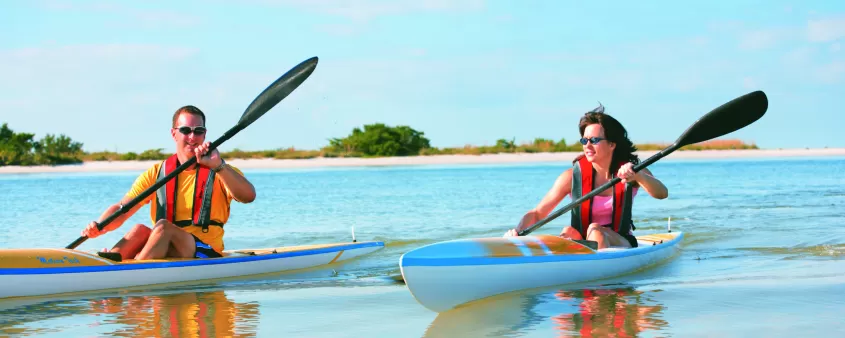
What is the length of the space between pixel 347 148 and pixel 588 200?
30.7 m

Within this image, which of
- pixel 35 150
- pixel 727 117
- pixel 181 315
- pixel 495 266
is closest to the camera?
pixel 495 266

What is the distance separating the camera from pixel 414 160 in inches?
1410

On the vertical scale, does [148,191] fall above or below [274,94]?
below

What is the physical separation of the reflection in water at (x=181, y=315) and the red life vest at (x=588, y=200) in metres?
2.10

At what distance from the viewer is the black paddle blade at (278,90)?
6.76 meters

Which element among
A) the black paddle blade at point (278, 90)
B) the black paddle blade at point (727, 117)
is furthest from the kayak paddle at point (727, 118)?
the black paddle blade at point (278, 90)

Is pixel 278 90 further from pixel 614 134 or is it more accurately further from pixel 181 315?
pixel 614 134

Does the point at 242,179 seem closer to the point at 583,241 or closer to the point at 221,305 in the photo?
the point at 221,305

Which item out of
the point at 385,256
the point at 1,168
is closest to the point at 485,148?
the point at 1,168

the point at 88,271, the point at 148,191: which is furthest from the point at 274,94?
the point at 88,271

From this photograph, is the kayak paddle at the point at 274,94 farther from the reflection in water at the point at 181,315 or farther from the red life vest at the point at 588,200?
the red life vest at the point at 588,200

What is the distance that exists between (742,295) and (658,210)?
7378 mm

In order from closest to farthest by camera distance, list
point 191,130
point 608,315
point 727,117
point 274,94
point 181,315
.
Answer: point 608,315, point 181,315, point 191,130, point 727,117, point 274,94

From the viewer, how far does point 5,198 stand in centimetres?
1734
